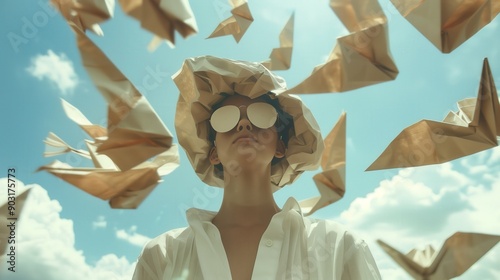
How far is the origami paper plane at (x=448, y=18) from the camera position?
0.63 metres

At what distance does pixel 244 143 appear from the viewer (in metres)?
1.38

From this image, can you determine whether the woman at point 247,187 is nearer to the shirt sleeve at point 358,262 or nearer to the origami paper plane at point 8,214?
the shirt sleeve at point 358,262

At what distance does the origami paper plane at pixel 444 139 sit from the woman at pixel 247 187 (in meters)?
0.61

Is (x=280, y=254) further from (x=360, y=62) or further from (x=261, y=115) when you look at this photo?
(x=360, y=62)

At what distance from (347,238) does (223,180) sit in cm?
49

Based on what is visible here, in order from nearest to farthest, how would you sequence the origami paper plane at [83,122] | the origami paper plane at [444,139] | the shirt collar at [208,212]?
the origami paper plane at [444,139], the origami paper plane at [83,122], the shirt collar at [208,212]

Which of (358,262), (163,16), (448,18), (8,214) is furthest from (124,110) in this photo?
(358,262)

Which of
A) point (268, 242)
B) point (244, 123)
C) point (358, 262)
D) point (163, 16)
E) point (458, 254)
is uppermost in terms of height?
point (244, 123)

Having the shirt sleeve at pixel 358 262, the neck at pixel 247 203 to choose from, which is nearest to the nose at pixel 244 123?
the neck at pixel 247 203

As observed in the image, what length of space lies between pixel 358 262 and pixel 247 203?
40 cm

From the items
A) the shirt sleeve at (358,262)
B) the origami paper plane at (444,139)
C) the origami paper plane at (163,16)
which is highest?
the origami paper plane at (163,16)

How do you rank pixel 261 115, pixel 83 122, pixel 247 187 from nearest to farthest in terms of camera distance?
pixel 83 122 → pixel 261 115 → pixel 247 187

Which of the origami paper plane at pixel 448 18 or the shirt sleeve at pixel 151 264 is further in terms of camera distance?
the shirt sleeve at pixel 151 264

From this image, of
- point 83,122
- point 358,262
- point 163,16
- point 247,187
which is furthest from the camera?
point 247,187
